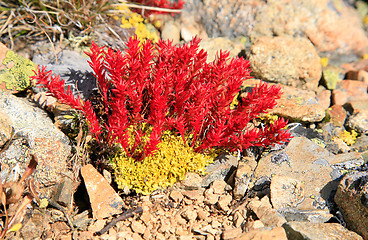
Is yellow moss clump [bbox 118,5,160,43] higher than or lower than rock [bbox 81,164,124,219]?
higher

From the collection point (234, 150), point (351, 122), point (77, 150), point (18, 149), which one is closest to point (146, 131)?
point (77, 150)

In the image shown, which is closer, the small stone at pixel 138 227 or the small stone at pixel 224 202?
the small stone at pixel 138 227

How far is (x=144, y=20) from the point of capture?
18.1 ft

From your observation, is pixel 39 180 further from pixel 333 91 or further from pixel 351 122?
pixel 333 91

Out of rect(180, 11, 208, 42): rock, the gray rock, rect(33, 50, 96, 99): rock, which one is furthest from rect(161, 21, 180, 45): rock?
rect(33, 50, 96, 99): rock

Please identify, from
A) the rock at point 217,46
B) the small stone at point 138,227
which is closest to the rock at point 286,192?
the small stone at point 138,227

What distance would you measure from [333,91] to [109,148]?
12.6ft

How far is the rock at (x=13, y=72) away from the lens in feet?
13.1

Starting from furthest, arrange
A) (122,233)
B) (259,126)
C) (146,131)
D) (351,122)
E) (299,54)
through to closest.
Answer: (299,54) → (351,122) → (259,126) → (146,131) → (122,233)

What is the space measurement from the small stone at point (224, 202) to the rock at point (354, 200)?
3.75ft

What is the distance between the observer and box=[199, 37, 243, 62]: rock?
497cm

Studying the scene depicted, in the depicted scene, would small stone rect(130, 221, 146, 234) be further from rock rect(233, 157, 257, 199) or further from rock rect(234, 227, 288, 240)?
rock rect(233, 157, 257, 199)

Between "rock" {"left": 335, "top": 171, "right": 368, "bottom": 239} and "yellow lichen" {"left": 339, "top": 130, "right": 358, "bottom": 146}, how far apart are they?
3.81 ft

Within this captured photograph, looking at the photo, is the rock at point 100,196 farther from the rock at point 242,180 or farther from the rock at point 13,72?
the rock at point 13,72
